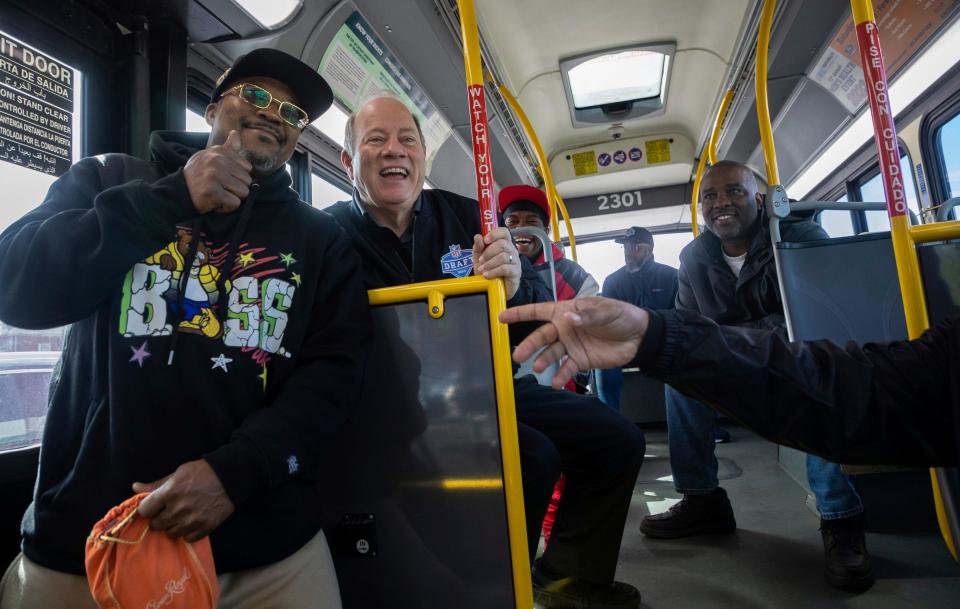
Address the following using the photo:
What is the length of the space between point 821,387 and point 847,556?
129 centimetres

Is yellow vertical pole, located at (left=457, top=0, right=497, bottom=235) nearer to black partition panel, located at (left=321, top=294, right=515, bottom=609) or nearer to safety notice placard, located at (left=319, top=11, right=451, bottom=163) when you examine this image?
black partition panel, located at (left=321, top=294, right=515, bottom=609)

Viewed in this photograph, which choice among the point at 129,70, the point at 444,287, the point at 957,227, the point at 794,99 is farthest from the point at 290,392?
the point at 794,99

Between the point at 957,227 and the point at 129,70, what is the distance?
2.78m

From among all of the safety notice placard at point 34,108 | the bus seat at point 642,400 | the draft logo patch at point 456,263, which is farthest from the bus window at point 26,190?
the bus seat at point 642,400

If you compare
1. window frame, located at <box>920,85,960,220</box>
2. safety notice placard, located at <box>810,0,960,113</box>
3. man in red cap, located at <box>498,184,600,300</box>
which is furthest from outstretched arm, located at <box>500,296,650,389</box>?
window frame, located at <box>920,85,960,220</box>

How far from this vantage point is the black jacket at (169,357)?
45.1 inches

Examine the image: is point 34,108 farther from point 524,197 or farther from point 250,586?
point 524,197

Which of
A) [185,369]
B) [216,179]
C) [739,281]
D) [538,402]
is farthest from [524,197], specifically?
[185,369]

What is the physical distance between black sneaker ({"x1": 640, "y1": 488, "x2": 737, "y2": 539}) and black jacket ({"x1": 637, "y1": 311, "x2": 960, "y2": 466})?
1544 millimetres

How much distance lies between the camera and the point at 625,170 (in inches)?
253

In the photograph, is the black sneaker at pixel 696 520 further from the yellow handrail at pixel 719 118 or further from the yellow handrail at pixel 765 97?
the yellow handrail at pixel 719 118

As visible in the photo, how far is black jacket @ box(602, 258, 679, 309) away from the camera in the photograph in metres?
5.28

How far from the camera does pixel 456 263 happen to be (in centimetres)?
195

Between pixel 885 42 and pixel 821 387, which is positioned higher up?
pixel 885 42
